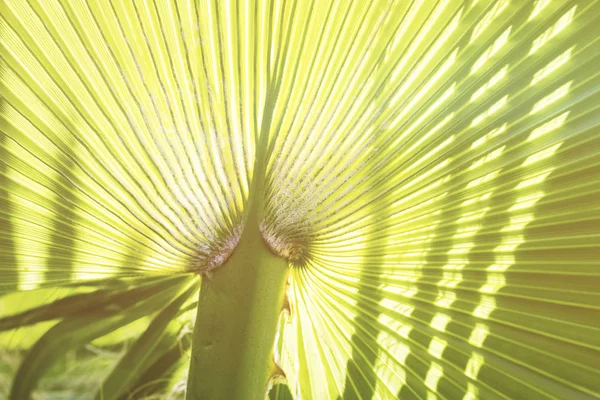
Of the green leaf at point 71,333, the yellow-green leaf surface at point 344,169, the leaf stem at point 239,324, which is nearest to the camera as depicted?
the yellow-green leaf surface at point 344,169

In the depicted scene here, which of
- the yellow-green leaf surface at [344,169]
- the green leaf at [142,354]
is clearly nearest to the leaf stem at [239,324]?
the yellow-green leaf surface at [344,169]

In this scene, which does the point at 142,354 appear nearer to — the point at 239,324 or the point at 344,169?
the point at 239,324

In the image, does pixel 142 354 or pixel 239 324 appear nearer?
pixel 239 324

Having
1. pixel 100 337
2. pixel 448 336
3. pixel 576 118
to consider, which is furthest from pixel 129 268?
pixel 576 118

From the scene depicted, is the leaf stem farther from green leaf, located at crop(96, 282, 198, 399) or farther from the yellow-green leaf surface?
green leaf, located at crop(96, 282, 198, 399)

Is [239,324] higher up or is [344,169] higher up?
[344,169]

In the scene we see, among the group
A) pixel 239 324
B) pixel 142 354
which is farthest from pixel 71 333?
pixel 239 324

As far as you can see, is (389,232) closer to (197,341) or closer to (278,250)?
(278,250)

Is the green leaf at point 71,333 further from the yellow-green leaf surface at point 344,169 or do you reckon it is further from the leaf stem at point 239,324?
the leaf stem at point 239,324

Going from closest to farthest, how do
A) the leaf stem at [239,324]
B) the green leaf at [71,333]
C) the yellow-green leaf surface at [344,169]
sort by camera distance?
the yellow-green leaf surface at [344,169], the leaf stem at [239,324], the green leaf at [71,333]
